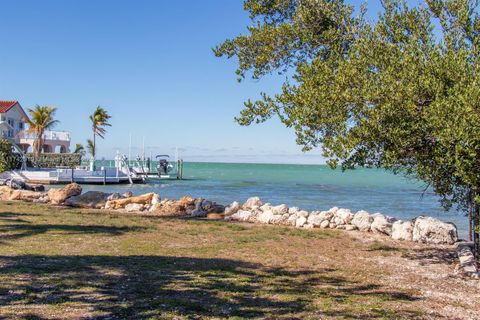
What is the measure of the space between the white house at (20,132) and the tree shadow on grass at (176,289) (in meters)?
62.0

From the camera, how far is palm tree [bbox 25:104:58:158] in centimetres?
6662

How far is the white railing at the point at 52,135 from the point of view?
7025 cm

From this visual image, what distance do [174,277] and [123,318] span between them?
291 cm

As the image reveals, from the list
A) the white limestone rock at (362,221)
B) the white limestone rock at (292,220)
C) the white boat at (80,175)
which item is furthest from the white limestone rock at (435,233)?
the white boat at (80,175)

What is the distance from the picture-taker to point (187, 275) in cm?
1003

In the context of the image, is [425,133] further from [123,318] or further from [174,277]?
[123,318]

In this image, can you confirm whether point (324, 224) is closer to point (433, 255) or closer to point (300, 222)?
point (300, 222)

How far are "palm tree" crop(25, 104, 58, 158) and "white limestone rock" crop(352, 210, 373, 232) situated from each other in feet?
188

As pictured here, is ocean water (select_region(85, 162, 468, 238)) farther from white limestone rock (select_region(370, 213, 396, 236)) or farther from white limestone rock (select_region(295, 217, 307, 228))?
white limestone rock (select_region(295, 217, 307, 228))

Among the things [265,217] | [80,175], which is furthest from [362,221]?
[80,175]

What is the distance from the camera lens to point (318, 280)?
33.4 feet

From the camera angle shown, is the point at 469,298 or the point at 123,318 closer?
the point at 123,318

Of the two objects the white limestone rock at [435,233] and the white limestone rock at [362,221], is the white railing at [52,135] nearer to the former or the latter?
the white limestone rock at [362,221]

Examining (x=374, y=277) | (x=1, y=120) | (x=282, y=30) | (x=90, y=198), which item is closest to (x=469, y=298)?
(x=374, y=277)
